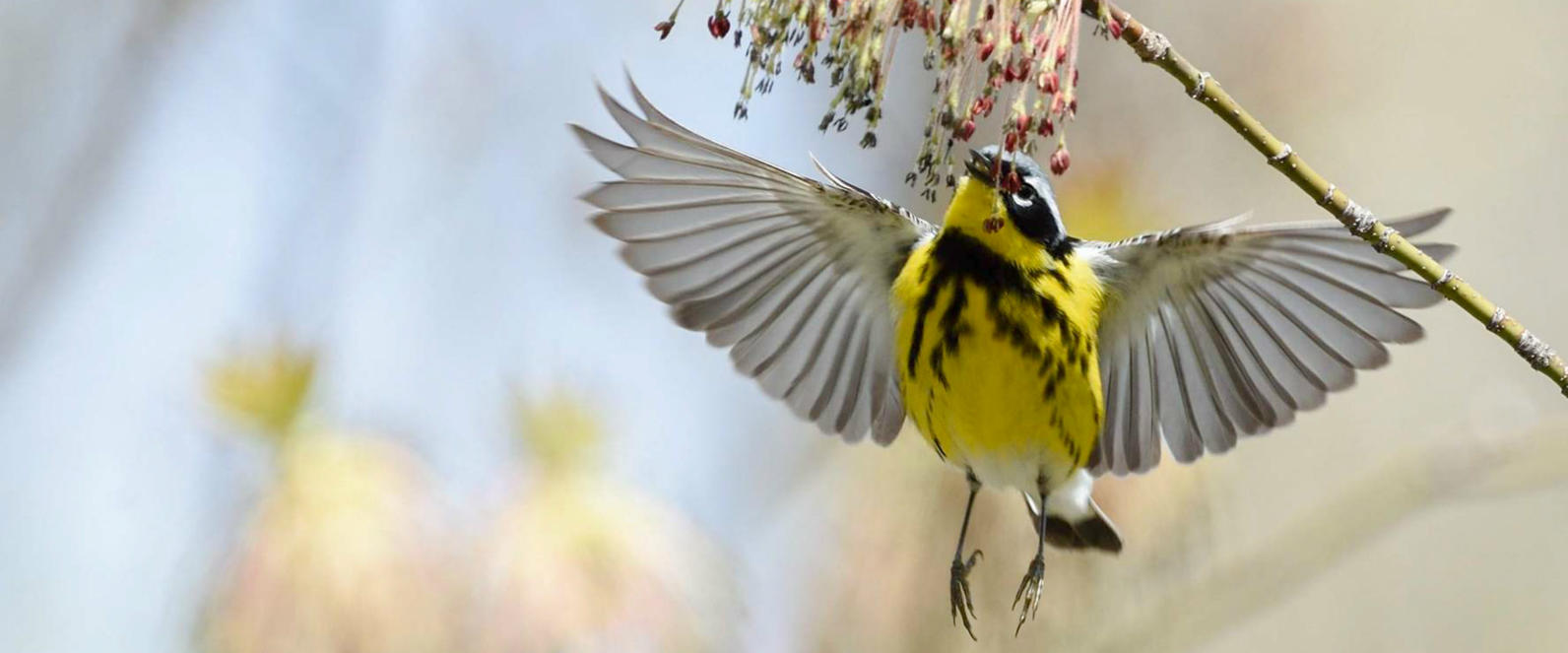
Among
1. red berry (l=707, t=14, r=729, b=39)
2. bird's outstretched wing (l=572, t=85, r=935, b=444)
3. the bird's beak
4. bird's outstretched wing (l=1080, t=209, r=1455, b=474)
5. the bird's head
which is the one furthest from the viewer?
bird's outstretched wing (l=572, t=85, r=935, b=444)

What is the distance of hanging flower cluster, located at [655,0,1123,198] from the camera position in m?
2.35

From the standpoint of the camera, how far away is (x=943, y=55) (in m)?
2.35

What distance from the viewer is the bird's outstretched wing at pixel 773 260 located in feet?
11.9

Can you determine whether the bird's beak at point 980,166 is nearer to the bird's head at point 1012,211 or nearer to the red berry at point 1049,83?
the bird's head at point 1012,211

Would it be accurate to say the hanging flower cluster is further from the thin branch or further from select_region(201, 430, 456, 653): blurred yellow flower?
select_region(201, 430, 456, 653): blurred yellow flower

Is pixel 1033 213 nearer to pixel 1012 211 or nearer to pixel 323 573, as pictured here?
pixel 1012 211

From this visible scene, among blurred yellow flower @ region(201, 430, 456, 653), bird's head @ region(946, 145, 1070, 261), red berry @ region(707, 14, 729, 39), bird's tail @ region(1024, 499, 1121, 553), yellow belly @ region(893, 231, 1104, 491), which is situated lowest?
blurred yellow flower @ region(201, 430, 456, 653)

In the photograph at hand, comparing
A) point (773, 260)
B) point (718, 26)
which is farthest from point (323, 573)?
point (718, 26)

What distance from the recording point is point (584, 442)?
429 centimetres

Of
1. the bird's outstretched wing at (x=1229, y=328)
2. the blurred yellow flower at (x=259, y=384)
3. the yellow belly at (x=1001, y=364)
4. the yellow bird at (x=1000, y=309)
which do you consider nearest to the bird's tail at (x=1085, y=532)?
the yellow bird at (x=1000, y=309)

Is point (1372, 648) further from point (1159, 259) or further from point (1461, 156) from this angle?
point (1159, 259)

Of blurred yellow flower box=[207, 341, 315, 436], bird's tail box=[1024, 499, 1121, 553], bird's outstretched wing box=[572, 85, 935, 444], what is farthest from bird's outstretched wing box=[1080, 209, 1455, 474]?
blurred yellow flower box=[207, 341, 315, 436]

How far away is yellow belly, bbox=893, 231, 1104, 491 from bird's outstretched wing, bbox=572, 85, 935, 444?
20cm

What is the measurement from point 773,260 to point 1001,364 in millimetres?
738
